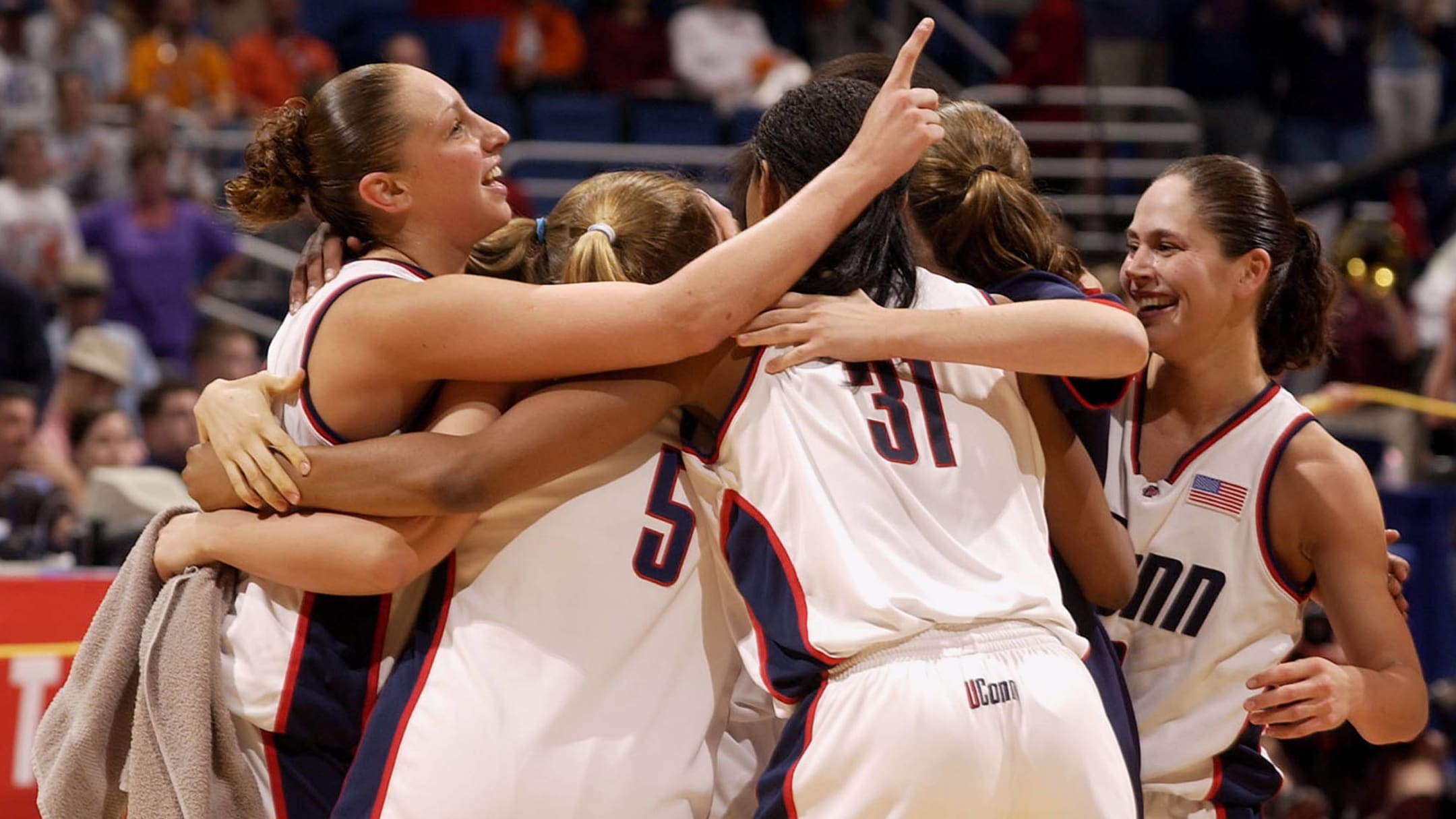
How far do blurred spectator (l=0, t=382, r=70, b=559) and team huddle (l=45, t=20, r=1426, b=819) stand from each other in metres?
2.38

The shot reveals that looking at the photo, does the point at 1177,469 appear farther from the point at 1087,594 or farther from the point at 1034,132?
the point at 1034,132

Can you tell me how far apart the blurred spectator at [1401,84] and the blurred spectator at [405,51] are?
7.23 m

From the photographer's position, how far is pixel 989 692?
8.17ft

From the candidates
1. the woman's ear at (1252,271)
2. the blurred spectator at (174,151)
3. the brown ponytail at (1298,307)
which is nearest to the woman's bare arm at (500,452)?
the woman's ear at (1252,271)

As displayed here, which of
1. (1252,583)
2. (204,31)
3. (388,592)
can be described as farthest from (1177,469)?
(204,31)

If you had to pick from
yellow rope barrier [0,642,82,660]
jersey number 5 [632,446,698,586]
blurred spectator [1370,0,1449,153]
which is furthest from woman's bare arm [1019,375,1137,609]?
blurred spectator [1370,0,1449,153]

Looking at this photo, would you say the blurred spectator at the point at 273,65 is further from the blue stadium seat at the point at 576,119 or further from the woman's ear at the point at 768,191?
the woman's ear at the point at 768,191

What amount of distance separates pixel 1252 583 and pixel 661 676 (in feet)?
3.53

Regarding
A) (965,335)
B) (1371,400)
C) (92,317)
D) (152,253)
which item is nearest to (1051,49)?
(1371,400)

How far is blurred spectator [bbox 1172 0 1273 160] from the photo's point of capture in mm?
12516

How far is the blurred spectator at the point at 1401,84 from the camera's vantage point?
1304 centimetres

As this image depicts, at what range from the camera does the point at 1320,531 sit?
2959 mm

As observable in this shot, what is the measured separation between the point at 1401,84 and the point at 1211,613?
37.1ft

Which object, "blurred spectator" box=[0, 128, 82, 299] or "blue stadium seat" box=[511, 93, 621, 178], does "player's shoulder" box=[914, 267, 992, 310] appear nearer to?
"blurred spectator" box=[0, 128, 82, 299]
